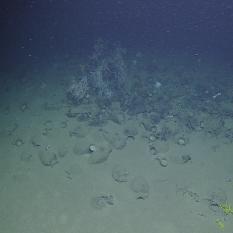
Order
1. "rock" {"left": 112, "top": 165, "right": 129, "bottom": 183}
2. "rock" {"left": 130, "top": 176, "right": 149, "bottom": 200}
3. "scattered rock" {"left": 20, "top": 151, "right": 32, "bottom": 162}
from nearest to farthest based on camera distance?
"rock" {"left": 130, "top": 176, "right": 149, "bottom": 200} < "rock" {"left": 112, "top": 165, "right": 129, "bottom": 183} < "scattered rock" {"left": 20, "top": 151, "right": 32, "bottom": 162}

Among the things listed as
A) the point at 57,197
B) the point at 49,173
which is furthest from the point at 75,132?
the point at 57,197

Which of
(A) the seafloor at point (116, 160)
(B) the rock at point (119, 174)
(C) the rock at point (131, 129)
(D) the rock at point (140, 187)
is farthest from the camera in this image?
(C) the rock at point (131, 129)

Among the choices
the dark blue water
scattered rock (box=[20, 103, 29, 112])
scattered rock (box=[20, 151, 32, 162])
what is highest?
the dark blue water

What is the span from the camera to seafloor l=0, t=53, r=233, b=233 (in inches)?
193

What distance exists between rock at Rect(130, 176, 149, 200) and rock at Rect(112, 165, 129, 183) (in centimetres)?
18

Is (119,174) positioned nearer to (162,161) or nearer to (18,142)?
(162,161)

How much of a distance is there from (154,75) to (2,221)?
18.7 ft

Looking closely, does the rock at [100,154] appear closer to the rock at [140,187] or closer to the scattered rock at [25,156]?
the rock at [140,187]

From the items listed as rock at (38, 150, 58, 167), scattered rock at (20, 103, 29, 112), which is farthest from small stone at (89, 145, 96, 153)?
scattered rock at (20, 103, 29, 112)

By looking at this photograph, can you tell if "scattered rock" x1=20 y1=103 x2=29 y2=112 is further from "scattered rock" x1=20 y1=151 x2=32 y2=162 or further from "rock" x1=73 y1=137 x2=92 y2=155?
"rock" x1=73 y1=137 x2=92 y2=155

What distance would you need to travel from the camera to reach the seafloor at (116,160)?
4.90m

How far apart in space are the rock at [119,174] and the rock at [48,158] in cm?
115

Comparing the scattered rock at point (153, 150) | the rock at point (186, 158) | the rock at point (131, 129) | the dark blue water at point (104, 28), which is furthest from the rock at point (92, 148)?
the dark blue water at point (104, 28)

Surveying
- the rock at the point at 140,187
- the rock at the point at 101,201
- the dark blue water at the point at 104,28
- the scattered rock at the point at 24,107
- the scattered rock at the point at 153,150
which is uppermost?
the dark blue water at the point at 104,28
